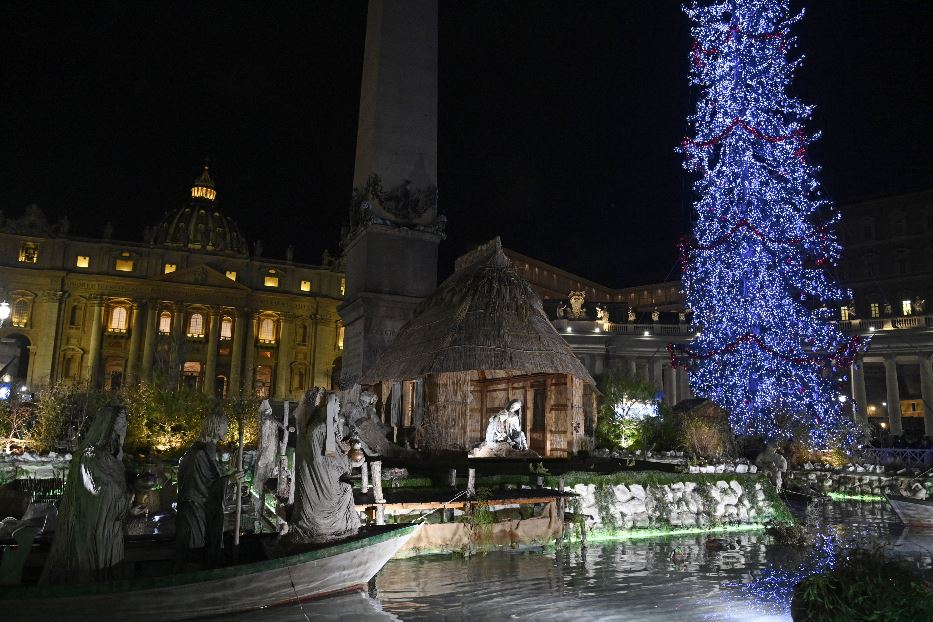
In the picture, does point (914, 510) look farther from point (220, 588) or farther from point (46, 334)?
point (46, 334)

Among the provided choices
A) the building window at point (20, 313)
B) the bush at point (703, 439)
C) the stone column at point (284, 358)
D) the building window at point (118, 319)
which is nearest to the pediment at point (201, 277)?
the building window at point (118, 319)

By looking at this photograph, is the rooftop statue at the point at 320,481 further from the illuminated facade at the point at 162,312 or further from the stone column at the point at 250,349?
the stone column at the point at 250,349

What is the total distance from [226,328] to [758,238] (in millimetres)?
75505

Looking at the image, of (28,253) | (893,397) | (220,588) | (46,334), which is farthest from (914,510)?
(28,253)

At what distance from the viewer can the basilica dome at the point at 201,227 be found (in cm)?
10700

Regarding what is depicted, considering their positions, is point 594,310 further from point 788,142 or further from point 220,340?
point 220,340

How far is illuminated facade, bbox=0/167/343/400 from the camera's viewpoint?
3179 inches

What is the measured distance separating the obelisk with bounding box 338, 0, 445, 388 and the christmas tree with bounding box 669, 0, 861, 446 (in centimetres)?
1375

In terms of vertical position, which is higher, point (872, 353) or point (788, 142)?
point (788, 142)

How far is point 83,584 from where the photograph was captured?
5773 millimetres

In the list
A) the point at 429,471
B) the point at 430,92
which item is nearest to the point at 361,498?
the point at 429,471

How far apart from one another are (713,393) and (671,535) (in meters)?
16.7

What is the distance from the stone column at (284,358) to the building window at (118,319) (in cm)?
1918

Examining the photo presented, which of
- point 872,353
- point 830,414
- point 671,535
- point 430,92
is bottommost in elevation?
point 671,535
